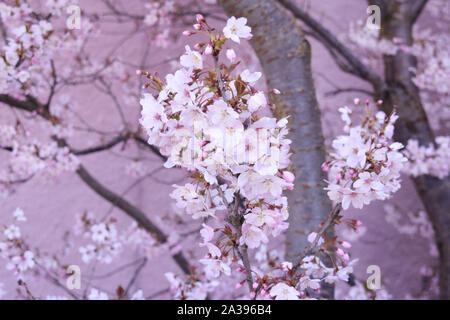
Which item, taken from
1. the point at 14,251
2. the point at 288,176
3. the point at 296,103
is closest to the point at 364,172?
the point at 288,176

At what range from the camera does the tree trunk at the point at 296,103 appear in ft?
3.89

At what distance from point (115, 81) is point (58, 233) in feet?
3.14

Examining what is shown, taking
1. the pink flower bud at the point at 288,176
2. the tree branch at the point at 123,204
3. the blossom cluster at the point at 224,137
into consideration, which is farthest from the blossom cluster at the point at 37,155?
the pink flower bud at the point at 288,176

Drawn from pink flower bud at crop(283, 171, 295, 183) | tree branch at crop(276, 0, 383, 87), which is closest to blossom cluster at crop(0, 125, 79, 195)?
tree branch at crop(276, 0, 383, 87)

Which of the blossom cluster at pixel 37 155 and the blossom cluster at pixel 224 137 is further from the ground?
the blossom cluster at pixel 37 155

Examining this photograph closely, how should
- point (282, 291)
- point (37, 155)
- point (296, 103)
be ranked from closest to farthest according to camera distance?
point (282, 291) < point (296, 103) < point (37, 155)

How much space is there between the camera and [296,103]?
120 centimetres

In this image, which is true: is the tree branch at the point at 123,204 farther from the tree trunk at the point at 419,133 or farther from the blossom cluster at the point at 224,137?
the blossom cluster at the point at 224,137

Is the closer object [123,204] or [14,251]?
[14,251]

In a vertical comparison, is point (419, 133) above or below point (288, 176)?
above

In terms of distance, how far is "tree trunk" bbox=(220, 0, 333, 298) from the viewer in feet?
3.89

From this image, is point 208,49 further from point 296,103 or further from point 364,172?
point 296,103

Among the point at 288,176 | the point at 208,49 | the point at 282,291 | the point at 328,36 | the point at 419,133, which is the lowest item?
the point at 282,291

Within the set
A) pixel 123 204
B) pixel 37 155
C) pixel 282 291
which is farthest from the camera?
pixel 123 204
